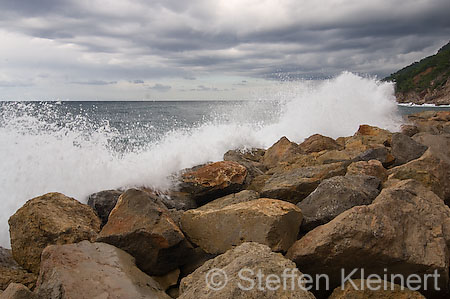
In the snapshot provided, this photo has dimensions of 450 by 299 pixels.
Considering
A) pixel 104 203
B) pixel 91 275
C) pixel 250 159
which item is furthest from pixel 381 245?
pixel 250 159

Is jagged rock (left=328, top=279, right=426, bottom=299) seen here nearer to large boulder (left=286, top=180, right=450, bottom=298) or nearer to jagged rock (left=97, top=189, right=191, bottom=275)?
large boulder (left=286, top=180, right=450, bottom=298)

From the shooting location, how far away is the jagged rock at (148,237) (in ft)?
11.6

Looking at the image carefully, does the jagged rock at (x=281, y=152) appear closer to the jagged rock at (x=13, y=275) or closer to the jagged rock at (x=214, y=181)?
the jagged rock at (x=214, y=181)

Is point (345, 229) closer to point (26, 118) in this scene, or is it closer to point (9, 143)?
point (9, 143)

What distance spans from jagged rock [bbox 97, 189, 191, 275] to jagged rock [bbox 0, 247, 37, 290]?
0.80m

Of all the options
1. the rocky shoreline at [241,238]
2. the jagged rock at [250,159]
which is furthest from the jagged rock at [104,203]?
the jagged rock at [250,159]

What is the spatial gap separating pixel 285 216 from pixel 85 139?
5.64m

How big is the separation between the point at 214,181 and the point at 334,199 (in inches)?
76.4

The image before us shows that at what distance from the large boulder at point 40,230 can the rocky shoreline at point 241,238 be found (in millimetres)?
11

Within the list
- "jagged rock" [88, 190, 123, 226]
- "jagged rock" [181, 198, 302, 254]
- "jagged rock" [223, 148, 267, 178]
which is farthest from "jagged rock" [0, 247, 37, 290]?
"jagged rock" [223, 148, 267, 178]

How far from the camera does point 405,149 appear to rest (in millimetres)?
5848

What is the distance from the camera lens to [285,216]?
326 cm

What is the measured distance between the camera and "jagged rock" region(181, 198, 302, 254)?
3.19m

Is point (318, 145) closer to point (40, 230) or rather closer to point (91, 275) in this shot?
point (40, 230)
